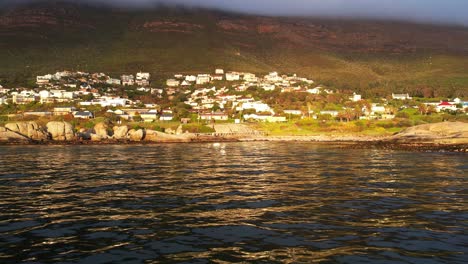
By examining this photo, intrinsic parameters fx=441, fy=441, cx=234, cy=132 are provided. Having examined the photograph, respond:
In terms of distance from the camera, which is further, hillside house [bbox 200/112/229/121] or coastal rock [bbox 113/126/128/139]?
hillside house [bbox 200/112/229/121]

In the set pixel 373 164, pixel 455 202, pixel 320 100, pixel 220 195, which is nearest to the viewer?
pixel 455 202

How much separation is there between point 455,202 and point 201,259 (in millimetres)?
15394

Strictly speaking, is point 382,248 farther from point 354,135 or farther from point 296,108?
point 296,108

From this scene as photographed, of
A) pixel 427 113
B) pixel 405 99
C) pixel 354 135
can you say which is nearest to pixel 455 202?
pixel 354 135

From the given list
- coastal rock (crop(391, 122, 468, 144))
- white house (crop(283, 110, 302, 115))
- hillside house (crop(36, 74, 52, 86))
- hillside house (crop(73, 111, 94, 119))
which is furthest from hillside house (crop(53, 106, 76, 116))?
coastal rock (crop(391, 122, 468, 144))

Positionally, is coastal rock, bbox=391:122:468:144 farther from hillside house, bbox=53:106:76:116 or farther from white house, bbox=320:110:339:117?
hillside house, bbox=53:106:76:116

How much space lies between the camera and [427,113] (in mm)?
135250

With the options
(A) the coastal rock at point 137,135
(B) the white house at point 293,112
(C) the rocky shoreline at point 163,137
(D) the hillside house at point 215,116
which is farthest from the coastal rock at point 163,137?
(B) the white house at point 293,112

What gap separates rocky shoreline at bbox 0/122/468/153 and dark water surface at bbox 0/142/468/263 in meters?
47.0

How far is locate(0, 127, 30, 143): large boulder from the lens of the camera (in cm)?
8700

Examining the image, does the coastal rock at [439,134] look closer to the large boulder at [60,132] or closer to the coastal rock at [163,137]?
the coastal rock at [163,137]

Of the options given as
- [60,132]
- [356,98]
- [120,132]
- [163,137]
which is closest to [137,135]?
[120,132]

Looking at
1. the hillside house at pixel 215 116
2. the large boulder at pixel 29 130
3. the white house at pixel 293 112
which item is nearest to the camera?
the large boulder at pixel 29 130

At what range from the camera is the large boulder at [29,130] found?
91188 mm
